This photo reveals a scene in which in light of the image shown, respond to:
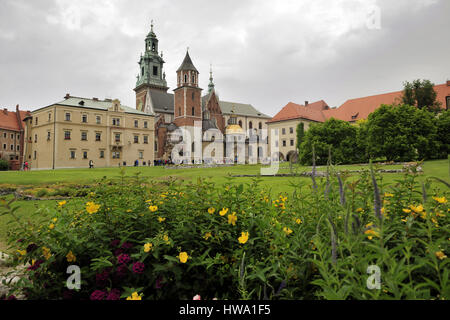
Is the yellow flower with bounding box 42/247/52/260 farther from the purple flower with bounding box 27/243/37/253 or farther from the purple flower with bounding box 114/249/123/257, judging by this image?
the purple flower with bounding box 114/249/123/257

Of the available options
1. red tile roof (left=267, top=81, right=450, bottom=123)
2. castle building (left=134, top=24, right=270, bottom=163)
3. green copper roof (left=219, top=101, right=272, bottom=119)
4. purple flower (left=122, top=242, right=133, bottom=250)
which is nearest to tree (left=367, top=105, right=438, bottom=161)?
purple flower (left=122, top=242, right=133, bottom=250)

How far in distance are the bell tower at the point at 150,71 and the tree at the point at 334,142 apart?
5618 centimetres

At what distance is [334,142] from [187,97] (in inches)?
1459

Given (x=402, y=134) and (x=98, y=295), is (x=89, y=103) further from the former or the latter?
(x=98, y=295)

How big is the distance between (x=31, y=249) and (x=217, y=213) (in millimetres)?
1563

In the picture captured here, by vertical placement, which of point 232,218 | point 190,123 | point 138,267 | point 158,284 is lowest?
point 158,284

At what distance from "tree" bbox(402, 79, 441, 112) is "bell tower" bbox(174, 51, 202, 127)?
3965 cm

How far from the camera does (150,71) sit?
8088 cm

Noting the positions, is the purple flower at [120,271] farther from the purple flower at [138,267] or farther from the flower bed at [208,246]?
the purple flower at [138,267]

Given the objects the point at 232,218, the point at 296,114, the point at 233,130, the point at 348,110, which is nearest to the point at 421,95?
the point at 348,110

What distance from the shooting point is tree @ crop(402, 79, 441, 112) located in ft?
147

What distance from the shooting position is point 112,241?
2.33m
